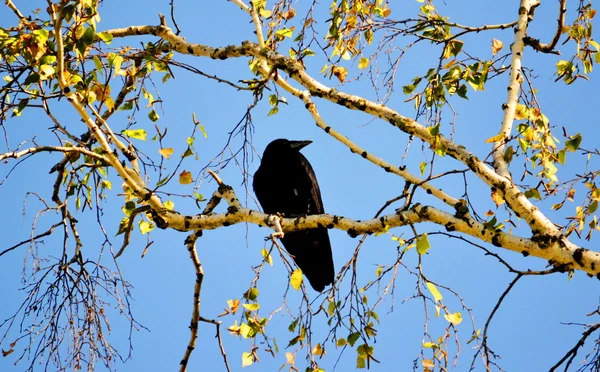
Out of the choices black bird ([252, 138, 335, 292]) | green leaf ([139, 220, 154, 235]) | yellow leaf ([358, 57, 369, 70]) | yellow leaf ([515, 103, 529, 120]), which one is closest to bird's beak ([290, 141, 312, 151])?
black bird ([252, 138, 335, 292])

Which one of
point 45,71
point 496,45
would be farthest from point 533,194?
point 45,71

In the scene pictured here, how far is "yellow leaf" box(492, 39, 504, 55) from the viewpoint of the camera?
14.2 ft

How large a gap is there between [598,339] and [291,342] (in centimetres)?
133

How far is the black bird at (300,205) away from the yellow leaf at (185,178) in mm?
2527

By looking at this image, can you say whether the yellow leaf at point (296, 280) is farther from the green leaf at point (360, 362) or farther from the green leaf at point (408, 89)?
the green leaf at point (408, 89)

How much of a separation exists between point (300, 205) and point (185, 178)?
264 centimetres

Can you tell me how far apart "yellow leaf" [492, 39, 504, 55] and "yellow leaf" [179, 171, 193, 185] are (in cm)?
210

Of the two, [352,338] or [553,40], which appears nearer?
[352,338]

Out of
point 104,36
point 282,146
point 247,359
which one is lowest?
point 247,359

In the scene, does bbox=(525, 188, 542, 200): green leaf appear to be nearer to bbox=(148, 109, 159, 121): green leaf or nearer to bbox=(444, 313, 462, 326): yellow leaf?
bbox=(444, 313, 462, 326): yellow leaf

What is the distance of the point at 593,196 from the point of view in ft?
12.5

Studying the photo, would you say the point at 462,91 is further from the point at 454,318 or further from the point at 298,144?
the point at 298,144

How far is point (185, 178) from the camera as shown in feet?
11.8

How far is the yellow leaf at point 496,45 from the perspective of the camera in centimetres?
432
